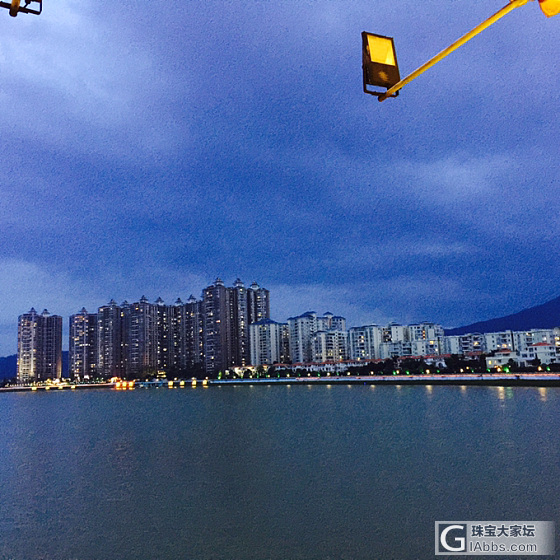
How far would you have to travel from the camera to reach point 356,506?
Result: 1306 centimetres

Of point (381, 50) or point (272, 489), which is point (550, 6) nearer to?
point (381, 50)

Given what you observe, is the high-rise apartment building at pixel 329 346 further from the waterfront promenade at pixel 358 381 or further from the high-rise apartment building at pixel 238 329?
the high-rise apartment building at pixel 238 329

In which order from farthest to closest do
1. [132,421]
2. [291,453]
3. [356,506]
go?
[132,421], [291,453], [356,506]

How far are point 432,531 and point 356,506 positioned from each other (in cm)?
250

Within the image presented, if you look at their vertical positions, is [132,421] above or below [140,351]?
below

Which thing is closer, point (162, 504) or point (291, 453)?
point (162, 504)

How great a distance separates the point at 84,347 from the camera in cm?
16138

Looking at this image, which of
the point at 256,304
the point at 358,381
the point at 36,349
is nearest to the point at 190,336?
the point at 256,304

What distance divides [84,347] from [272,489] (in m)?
160

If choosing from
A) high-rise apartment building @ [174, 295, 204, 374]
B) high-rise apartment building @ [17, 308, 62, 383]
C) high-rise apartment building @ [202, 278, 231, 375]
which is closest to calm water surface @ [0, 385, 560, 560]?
high-rise apartment building @ [202, 278, 231, 375]

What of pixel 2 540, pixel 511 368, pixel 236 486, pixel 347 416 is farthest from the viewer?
pixel 511 368

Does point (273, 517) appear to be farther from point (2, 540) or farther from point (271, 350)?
point (271, 350)

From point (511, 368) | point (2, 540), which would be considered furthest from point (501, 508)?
point (511, 368)

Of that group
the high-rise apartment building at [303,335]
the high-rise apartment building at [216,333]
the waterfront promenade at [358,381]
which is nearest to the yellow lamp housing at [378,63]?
the waterfront promenade at [358,381]
